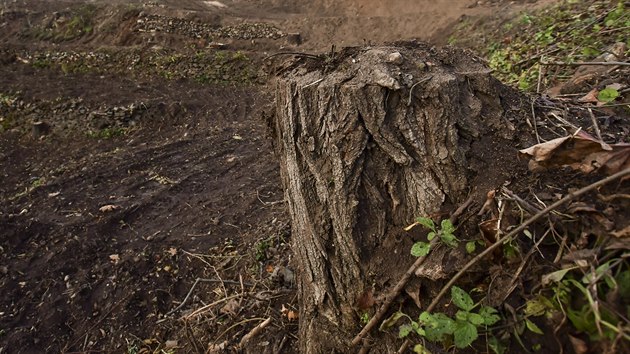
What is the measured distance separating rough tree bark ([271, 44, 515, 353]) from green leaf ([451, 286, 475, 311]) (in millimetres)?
360

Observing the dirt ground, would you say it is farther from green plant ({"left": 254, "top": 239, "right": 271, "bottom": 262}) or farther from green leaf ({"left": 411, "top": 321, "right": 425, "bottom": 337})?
green leaf ({"left": 411, "top": 321, "right": 425, "bottom": 337})

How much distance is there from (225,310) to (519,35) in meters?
5.74

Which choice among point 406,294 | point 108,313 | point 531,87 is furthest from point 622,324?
point 108,313

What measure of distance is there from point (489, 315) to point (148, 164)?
568cm

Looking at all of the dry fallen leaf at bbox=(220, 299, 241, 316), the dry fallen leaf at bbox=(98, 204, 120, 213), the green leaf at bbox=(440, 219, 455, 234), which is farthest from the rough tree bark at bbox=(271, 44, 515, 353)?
the dry fallen leaf at bbox=(98, 204, 120, 213)

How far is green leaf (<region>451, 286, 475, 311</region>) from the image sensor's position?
4.40 feet

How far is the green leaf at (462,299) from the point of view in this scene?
1342mm

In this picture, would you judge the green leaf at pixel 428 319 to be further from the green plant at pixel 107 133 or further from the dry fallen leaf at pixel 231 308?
the green plant at pixel 107 133

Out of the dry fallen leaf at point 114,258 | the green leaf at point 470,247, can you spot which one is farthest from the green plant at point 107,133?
the green leaf at point 470,247

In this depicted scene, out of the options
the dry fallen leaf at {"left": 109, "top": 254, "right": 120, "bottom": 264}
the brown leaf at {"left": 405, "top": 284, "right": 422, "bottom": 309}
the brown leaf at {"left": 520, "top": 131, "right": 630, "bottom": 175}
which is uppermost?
the brown leaf at {"left": 520, "top": 131, "right": 630, "bottom": 175}

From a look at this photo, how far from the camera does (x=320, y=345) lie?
6.33 ft

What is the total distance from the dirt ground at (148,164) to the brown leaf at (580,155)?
1168mm

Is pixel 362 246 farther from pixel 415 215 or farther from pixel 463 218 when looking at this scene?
pixel 463 218

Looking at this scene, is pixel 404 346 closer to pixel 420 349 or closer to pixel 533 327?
pixel 420 349
